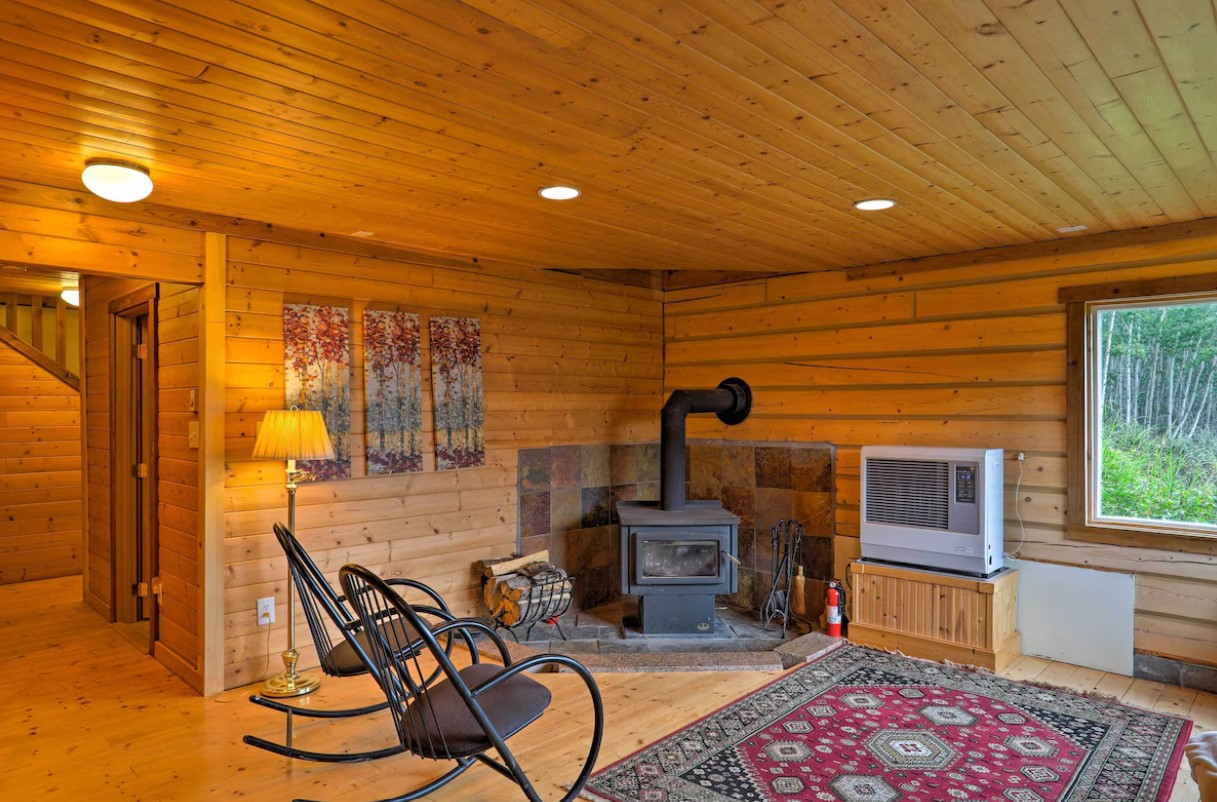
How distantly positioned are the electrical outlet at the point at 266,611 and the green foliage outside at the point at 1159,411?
172 inches

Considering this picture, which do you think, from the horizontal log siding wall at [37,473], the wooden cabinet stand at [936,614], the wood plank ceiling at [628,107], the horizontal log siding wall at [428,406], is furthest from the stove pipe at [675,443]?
the horizontal log siding wall at [37,473]

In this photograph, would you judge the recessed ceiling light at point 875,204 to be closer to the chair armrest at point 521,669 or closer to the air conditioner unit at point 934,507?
the air conditioner unit at point 934,507

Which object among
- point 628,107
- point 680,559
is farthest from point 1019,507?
point 628,107

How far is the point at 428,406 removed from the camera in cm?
442

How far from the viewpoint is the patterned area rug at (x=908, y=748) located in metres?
2.70

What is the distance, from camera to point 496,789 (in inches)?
107

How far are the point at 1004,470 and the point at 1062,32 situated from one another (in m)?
2.98

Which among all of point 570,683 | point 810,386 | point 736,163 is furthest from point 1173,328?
point 570,683

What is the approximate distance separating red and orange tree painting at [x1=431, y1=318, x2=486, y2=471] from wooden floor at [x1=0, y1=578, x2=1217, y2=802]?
1360 mm

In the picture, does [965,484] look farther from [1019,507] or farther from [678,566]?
[678,566]

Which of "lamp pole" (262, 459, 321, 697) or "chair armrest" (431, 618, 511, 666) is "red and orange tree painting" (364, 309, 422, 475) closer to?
"lamp pole" (262, 459, 321, 697)

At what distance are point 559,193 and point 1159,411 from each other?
3.26m

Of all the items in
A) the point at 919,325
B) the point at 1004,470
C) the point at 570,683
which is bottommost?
the point at 570,683

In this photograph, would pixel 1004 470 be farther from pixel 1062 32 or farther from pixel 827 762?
pixel 1062 32
